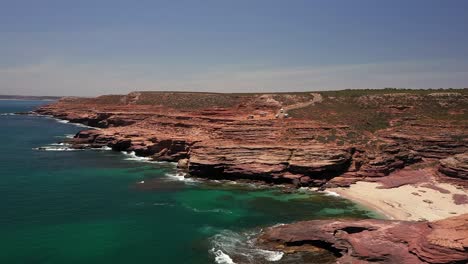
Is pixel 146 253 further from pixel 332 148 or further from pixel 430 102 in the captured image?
pixel 430 102

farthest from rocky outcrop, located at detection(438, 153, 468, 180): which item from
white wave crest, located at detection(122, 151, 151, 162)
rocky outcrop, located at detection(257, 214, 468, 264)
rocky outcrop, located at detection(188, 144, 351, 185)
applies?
white wave crest, located at detection(122, 151, 151, 162)

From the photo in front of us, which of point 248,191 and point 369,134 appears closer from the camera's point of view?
point 248,191

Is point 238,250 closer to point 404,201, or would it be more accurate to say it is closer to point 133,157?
point 404,201

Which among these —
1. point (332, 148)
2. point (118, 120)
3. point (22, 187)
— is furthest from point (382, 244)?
point (118, 120)

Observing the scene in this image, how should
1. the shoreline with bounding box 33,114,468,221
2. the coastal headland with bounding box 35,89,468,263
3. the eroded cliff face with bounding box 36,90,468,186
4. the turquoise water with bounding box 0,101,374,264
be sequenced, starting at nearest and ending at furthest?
the coastal headland with bounding box 35,89,468,263 → the turquoise water with bounding box 0,101,374,264 → the shoreline with bounding box 33,114,468,221 → the eroded cliff face with bounding box 36,90,468,186

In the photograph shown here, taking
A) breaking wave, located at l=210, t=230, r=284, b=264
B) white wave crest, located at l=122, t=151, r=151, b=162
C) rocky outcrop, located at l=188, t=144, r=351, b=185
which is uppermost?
rocky outcrop, located at l=188, t=144, r=351, b=185

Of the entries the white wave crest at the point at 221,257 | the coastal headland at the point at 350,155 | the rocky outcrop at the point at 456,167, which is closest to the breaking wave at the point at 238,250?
the white wave crest at the point at 221,257

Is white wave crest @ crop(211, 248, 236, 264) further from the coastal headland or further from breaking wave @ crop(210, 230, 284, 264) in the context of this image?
the coastal headland
